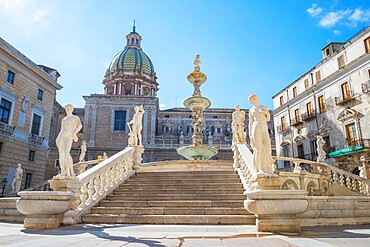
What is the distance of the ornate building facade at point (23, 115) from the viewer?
68.2 ft

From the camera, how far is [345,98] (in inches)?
933

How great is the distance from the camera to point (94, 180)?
7.81m

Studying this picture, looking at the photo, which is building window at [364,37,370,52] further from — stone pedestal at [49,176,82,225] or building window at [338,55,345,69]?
stone pedestal at [49,176,82,225]

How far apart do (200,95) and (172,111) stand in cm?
3008

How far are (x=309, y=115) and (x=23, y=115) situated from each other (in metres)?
28.1

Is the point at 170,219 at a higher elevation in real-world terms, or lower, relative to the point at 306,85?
lower

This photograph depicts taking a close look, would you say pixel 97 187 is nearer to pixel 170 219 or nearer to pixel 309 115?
pixel 170 219

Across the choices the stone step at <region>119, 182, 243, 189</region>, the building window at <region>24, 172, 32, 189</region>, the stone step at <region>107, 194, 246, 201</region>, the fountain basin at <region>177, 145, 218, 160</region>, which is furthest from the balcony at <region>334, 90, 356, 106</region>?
the building window at <region>24, 172, 32, 189</region>

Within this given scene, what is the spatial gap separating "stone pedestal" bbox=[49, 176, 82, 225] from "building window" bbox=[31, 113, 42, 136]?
2063 cm

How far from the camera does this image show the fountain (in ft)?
44.3

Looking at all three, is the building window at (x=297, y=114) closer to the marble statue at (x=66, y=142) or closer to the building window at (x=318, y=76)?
the building window at (x=318, y=76)

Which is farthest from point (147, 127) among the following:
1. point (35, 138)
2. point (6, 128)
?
point (6, 128)

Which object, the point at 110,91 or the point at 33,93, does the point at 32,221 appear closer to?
the point at 33,93

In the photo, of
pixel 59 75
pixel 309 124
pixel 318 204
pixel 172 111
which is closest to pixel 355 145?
pixel 309 124
